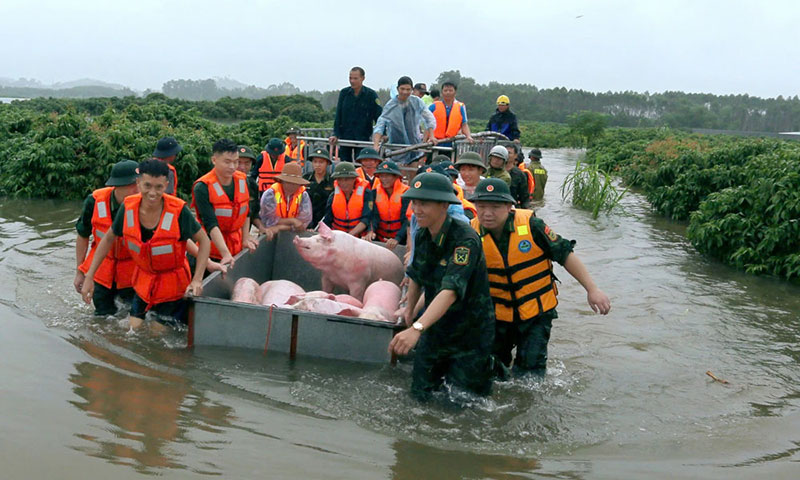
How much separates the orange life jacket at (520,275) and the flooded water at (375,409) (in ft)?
2.17

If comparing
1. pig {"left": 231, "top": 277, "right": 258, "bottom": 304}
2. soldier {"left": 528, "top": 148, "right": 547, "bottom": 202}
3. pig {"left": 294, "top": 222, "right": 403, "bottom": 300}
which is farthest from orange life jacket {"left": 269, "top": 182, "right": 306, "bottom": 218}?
soldier {"left": 528, "top": 148, "right": 547, "bottom": 202}

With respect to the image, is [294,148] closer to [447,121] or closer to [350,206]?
[447,121]

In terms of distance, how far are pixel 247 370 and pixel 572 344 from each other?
11.3 ft

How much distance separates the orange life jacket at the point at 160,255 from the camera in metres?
5.71

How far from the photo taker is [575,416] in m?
5.38

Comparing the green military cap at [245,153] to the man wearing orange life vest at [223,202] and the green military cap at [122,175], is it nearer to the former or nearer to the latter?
the man wearing orange life vest at [223,202]

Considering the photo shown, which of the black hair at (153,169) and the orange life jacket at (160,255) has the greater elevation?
the black hair at (153,169)

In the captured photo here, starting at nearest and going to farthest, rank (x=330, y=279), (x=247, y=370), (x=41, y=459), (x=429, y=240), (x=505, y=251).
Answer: (x=41, y=459) < (x=429, y=240) < (x=505, y=251) < (x=247, y=370) < (x=330, y=279)

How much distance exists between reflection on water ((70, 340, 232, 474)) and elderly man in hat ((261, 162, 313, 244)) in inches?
85.9

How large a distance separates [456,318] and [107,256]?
3.41m

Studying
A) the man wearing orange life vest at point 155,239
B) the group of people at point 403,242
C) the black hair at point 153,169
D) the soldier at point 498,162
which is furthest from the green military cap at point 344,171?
the black hair at point 153,169

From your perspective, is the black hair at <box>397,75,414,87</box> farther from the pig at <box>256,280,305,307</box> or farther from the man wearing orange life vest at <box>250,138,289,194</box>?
the pig at <box>256,280,305,307</box>

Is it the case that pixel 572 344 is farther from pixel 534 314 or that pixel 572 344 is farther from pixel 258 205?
pixel 258 205

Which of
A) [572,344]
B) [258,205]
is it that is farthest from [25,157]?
[572,344]
